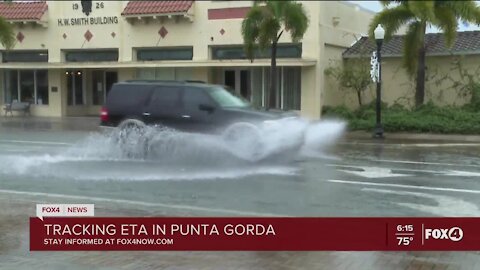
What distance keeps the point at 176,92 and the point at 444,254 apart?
502 centimetres

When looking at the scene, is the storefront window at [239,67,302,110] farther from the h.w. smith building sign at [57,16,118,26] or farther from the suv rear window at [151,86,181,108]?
the suv rear window at [151,86,181,108]

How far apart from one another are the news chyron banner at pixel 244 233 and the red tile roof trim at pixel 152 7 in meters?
1.44

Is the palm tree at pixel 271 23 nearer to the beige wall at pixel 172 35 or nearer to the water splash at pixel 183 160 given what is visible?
the beige wall at pixel 172 35

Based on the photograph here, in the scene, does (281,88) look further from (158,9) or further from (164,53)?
(158,9)

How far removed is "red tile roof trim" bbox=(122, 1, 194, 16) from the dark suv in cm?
441

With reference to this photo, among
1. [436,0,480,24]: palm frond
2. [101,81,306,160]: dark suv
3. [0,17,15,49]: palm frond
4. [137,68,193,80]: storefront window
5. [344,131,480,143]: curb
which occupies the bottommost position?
[344,131,480,143]: curb

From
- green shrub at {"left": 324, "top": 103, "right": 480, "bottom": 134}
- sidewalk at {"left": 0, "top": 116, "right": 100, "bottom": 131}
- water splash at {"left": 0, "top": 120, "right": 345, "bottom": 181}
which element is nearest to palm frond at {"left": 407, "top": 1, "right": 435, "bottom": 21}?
sidewalk at {"left": 0, "top": 116, "right": 100, "bottom": 131}

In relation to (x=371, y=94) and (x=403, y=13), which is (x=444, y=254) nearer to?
(x=403, y=13)

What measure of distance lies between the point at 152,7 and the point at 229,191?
5195 mm

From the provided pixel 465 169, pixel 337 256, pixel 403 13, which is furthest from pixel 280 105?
pixel 465 169

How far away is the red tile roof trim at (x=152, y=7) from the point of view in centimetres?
371

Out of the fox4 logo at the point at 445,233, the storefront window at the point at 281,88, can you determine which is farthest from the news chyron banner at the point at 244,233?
the storefront window at the point at 281,88

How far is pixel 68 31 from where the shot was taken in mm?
4773

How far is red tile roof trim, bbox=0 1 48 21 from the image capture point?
13.5 ft
